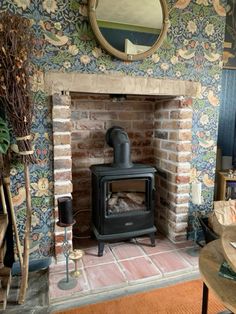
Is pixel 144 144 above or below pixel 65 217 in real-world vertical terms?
above

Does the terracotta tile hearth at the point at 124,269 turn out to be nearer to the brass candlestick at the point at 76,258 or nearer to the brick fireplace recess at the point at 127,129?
the brass candlestick at the point at 76,258

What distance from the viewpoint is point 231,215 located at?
211cm

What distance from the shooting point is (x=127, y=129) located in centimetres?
245

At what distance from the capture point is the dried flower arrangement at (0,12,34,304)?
143 cm

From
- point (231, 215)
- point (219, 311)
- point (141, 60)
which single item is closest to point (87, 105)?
point (141, 60)

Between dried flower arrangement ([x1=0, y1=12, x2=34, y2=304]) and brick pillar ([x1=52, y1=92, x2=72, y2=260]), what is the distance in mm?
190

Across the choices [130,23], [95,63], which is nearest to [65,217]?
[95,63]

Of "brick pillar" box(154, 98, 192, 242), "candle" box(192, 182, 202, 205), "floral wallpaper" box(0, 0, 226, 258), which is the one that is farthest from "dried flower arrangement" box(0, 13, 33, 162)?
"candle" box(192, 182, 202, 205)

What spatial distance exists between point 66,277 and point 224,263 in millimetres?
1079

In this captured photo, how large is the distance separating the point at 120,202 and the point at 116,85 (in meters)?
1.04

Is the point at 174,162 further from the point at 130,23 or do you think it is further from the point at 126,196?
the point at 130,23

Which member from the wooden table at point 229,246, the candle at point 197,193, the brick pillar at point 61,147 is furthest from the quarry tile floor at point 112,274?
the wooden table at point 229,246

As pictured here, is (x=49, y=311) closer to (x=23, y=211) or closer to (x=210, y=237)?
(x=23, y=211)

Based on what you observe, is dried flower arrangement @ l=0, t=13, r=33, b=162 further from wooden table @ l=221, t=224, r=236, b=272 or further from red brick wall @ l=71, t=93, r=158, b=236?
Answer: wooden table @ l=221, t=224, r=236, b=272
